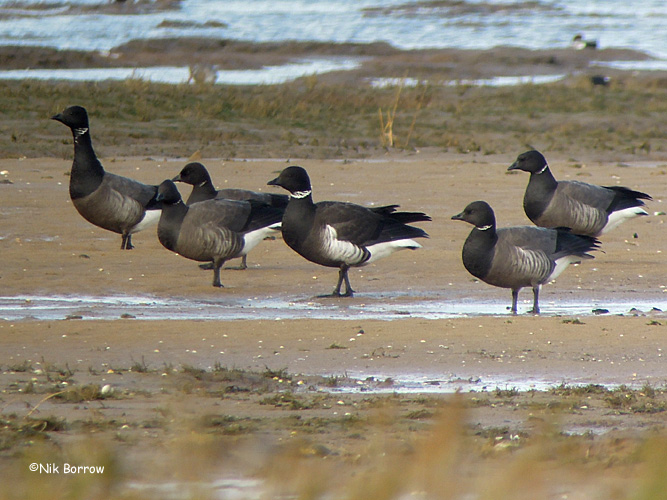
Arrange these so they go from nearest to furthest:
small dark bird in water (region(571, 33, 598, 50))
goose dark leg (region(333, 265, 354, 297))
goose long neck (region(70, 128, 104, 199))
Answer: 1. goose dark leg (region(333, 265, 354, 297))
2. goose long neck (region(70, 128, 104, 199))
3. small dark bird in water (region(571, 33, 598, 50))

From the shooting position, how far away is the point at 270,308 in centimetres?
1034

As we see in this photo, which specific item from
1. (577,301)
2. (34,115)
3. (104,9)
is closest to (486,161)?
(34,115)

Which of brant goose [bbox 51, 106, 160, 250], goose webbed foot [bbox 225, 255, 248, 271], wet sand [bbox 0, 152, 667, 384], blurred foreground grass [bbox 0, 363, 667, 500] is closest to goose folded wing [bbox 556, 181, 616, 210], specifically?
wet sand [bbox 0, 152, 667, 384]

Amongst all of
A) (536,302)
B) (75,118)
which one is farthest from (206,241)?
(75,118)

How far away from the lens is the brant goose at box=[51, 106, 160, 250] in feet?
43.0

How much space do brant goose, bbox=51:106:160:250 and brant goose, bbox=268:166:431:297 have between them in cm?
240

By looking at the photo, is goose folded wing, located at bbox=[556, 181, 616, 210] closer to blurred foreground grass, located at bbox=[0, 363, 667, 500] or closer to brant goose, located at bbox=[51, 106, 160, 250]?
brant goose, located at bbox=[51, 106, 160, 250]

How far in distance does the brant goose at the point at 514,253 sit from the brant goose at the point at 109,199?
436 cm

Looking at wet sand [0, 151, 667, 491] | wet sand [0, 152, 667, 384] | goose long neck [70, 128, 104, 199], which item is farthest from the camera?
goose long neck [70, 128, 104, 199]

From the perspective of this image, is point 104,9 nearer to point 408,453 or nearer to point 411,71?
point 411,71

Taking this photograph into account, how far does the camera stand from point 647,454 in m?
3.73

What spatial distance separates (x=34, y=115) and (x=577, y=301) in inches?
666

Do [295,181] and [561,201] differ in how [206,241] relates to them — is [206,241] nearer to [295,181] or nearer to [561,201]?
[295,181]

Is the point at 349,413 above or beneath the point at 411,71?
beneath
